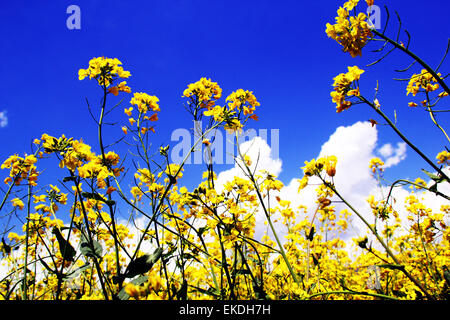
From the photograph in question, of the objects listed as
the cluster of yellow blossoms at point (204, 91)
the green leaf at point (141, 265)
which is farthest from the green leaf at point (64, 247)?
the cluster of yellow blossoms at point (204, 91)

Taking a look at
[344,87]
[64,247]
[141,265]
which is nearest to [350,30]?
[344,87]

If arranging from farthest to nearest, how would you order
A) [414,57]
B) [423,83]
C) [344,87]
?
[423,83]
[344,87]
[414,57]

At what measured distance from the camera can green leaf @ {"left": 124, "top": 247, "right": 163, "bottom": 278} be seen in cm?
142

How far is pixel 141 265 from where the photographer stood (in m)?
1.44

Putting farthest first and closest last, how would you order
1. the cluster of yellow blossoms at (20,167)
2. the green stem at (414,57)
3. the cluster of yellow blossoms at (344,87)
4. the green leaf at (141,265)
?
the cluster of yellow blossoms at (20,167)
the cluster of yellow blossoms at (344,87)
the green leaf at (141,265)
the green stem at (414,57)

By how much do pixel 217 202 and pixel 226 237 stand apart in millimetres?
361

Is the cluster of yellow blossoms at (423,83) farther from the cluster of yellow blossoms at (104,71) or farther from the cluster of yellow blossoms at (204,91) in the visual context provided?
the cluster of yellow blossoms at (104,71)

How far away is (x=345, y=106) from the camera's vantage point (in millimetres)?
1782

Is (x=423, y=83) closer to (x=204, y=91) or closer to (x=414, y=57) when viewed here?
(x=414, y=57)

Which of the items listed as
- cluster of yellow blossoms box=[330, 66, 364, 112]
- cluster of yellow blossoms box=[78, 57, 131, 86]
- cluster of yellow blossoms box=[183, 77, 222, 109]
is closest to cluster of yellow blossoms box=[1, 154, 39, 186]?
cluster of yellow blossoms box=[78, 57, 131, 86]

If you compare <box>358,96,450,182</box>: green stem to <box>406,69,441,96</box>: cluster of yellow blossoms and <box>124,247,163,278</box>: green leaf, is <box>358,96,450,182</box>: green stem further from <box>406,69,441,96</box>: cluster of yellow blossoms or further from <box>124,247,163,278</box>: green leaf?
<box>124,247,163,278</box>: green leaf

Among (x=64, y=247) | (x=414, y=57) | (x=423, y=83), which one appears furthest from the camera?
(x=423, y=83)

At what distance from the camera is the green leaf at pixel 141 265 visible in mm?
1418
